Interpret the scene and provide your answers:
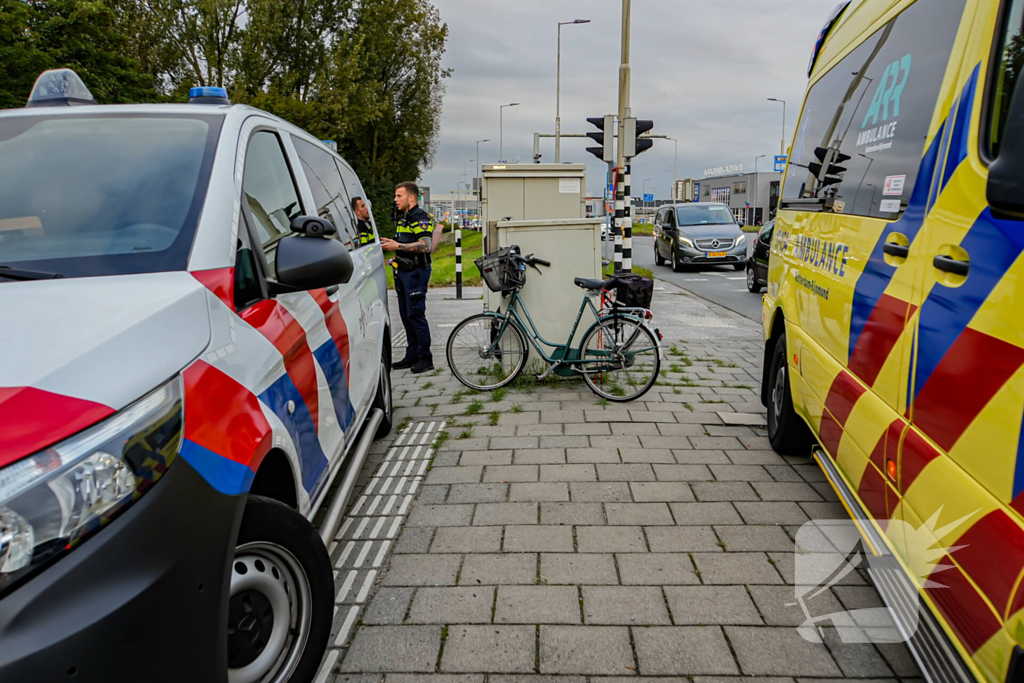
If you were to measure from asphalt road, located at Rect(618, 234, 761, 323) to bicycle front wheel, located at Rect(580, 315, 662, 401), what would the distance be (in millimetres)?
5694

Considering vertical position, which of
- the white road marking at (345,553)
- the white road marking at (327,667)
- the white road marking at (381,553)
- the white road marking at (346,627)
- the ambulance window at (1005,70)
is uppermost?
the ambulance window at (1005,70)

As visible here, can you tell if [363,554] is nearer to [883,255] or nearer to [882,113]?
[883,255]

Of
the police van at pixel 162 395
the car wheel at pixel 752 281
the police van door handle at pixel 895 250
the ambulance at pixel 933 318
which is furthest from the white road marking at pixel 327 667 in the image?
the car wheel at pixel 752 281

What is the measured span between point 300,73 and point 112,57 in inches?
455

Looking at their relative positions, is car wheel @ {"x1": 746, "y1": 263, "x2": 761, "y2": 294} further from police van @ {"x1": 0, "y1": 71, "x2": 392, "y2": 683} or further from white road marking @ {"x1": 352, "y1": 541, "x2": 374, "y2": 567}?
police van @ {"x1": 0, "y1": 71, "x2": 392, "y2": 683}

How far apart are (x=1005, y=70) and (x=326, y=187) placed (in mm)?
3105

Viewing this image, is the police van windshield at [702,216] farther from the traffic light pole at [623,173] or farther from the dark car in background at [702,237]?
the traffic light pole at [623,173]

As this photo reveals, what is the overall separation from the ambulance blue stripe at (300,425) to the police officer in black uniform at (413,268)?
4.46 metres

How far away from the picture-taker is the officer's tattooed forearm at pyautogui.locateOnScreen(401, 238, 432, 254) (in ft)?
23.2

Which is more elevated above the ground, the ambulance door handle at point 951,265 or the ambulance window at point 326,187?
the ambulance window at point 326,187

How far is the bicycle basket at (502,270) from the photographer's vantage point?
6004 millimetres

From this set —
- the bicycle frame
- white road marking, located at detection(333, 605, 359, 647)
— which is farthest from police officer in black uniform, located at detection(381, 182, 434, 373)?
white road marking, located at detection(333, 605, 359, 647)

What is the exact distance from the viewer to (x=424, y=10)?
3753 centimetres

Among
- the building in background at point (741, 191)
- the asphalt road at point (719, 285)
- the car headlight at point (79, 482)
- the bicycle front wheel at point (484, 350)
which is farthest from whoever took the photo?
the building in background at point (741, 191)
